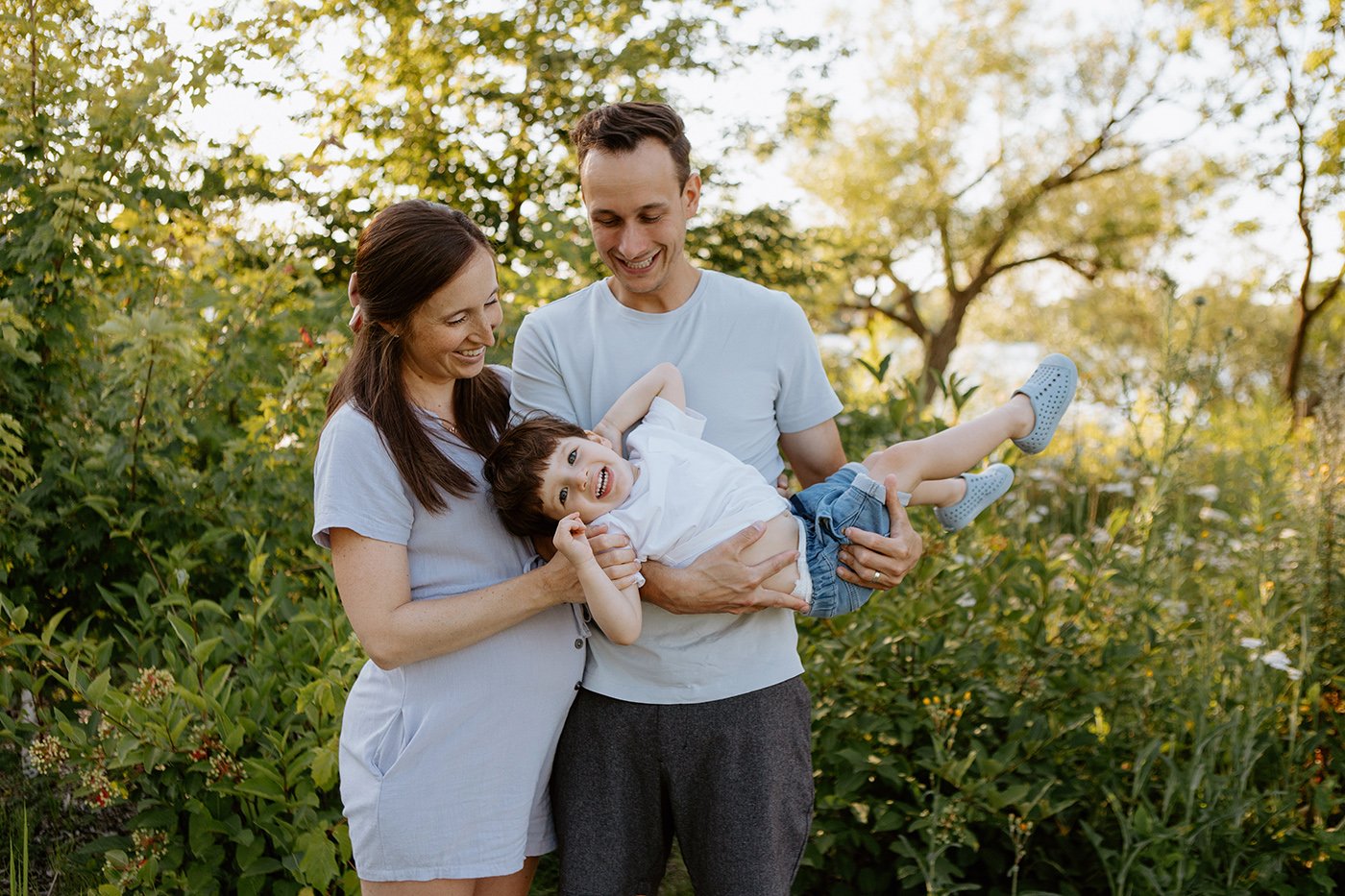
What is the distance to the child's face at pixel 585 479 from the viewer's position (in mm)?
1729

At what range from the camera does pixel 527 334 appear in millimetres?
1932

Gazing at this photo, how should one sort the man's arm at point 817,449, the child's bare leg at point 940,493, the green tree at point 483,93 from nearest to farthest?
the man's arm at point 817,449
the child's bare leg at point 940,493
the green tree at point 483,93

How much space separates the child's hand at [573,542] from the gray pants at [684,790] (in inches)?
14.6

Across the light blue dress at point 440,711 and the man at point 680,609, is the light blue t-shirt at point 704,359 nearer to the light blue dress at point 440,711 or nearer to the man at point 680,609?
the man at point 680,609

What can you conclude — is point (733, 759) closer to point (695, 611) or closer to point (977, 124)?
point (695, 611)

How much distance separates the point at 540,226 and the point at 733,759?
9.09 feet

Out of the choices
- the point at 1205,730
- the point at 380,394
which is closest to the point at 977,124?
the point at 1205,730

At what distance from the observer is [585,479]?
1.80 metres

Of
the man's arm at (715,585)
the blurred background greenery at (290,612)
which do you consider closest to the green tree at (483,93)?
the blurred background greenery at (290,612)

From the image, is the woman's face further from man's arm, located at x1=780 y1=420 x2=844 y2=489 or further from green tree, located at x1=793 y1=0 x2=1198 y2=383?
green tree, located at x1=793 y1=0 x2=1198 y2=383

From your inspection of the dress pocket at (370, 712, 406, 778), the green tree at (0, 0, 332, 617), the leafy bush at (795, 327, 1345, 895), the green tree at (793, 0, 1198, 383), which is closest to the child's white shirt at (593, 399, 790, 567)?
the dress pocket at (370, 712, 406, 778)

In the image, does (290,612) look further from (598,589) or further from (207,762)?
(598,589)

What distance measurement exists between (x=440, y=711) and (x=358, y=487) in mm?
420

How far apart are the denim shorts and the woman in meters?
0.50
